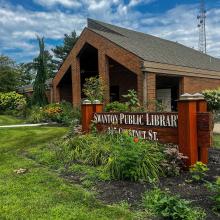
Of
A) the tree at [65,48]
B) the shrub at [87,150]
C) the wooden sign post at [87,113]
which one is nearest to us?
the shrub at [87,150]

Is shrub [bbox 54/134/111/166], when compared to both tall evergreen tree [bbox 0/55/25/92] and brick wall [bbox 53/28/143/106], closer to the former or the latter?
brick wall [bbox 53/28/143/106]

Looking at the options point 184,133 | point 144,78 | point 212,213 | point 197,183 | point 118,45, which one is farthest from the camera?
point 118,45

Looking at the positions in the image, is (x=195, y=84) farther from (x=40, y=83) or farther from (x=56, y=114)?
(x=40, y=83)

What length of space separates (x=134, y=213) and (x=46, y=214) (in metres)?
1.13

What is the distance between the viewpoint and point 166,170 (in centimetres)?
600

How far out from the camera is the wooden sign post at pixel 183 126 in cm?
636

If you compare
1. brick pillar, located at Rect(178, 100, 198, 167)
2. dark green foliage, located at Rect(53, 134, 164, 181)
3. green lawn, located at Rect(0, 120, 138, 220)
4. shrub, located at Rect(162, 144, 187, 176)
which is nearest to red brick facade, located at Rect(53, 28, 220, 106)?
dark green foliage, located at Rect(53, 134, 164, 181)

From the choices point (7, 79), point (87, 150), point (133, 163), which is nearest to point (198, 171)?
point (133, 163)

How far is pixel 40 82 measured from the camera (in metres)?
22.4

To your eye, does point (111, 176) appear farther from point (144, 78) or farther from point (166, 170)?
point (144, 78)

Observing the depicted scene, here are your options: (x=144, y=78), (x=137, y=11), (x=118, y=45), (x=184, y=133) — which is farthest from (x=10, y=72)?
(x=184, y=133)

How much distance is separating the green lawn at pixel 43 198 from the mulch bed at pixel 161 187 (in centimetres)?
25

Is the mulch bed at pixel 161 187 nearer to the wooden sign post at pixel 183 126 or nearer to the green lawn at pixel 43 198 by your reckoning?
the green lawn at pixel 43 198

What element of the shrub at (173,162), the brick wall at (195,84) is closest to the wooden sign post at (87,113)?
the shrub at (173,162)
